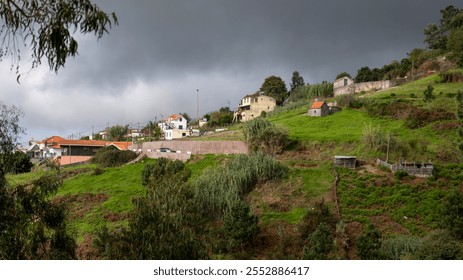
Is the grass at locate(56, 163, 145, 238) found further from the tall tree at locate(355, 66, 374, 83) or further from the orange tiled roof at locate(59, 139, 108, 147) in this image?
the tall tree at locate(355, 66, 374, 83)

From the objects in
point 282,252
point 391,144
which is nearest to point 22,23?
point 282,252

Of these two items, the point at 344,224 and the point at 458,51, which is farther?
the point at 458,51

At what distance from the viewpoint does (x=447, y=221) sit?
1950 centimetres

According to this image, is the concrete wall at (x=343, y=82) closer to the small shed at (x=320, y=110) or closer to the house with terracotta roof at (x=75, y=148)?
the small shed at (x=320, y=110)

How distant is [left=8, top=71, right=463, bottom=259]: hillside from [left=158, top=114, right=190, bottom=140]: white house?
22895 millimetres

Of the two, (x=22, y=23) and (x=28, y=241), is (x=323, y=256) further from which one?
(x=22, y=23)

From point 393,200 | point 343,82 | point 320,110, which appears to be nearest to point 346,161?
point 393,200

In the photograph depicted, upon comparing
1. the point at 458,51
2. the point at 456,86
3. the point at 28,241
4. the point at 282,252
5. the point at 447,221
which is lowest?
the point at 282,252

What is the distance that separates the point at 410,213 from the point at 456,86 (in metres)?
31.6

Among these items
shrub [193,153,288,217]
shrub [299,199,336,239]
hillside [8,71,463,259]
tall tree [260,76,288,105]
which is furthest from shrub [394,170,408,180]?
tall tree [260,76,288,105]

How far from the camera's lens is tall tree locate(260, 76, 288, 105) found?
74.7 m

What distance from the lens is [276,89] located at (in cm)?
7669

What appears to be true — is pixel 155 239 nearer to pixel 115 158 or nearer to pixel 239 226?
pixel 239 226

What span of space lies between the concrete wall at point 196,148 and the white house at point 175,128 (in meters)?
20.1
